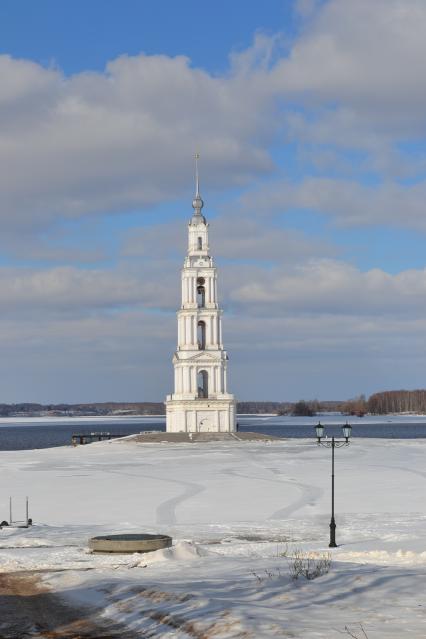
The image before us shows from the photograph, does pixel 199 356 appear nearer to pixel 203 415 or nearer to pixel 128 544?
pixel 203 415

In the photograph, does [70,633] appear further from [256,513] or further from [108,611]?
[256,513]

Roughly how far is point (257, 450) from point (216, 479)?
29061 mm

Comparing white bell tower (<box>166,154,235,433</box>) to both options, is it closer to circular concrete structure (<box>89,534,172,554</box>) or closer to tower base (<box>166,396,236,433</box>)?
tower base (<box>166,396,236,433</box>)

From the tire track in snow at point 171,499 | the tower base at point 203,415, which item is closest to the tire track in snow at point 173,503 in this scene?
the tire track in snow at point 171,499

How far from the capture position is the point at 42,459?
2876 inches

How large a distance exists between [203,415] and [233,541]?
238 feet

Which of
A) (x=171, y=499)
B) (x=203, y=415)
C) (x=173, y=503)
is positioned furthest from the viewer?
(x=203, y=415)

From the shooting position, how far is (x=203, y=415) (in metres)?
101

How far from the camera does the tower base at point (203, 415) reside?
100062 millimetres

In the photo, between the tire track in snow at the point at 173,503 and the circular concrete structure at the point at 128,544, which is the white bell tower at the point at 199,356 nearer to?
the tire track in snow at the point at 173,503

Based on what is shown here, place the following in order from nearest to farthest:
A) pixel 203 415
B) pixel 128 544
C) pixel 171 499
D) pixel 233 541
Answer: pixel 128 544, pixel 233 541, pixel 171 499, pixel 203 415

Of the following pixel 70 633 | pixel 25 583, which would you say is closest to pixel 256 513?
pixel 25 583

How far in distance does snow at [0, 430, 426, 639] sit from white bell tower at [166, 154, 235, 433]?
32.0m

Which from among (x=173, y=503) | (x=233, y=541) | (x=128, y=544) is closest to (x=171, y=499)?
(x=173, y=503)
